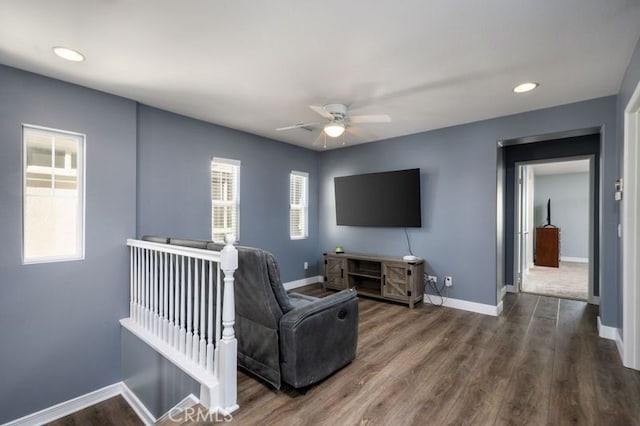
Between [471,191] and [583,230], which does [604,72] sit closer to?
[471,191]

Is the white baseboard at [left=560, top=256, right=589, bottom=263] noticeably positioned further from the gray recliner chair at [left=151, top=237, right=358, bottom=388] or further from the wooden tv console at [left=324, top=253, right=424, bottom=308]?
the gray recliner chair at [left=151, top=237, right=358, bottom=388]

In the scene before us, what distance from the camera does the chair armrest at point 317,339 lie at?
2.16m

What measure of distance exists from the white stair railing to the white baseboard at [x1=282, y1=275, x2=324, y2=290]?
255cm

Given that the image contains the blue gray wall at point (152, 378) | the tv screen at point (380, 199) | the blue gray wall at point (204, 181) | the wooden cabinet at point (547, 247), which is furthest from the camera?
the wooden cabinet at point (547, 247)

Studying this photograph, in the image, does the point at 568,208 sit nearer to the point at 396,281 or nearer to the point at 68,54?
the point at 396,281

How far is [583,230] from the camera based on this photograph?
820 centimetres

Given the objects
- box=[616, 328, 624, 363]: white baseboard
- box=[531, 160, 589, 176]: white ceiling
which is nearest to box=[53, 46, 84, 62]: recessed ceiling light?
box=[616, 328, 624, 363]: white baseboard

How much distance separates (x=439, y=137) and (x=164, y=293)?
4044 mm

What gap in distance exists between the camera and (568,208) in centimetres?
837

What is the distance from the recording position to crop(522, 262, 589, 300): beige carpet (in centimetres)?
511

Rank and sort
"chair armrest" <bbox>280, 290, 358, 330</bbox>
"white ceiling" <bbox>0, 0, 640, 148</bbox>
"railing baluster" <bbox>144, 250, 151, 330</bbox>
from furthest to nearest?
"railing baluster" <bbox>144, 250, 151, 330</bbox>, "chair armrest" <bbox>280, 290, 358, 330</bbox>, "white ceiling" <bbox>0, 0, 640, 148</bbox>

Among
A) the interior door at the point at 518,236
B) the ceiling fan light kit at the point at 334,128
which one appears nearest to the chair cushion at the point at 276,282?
the ceiling fan light kit at the point at 334,128

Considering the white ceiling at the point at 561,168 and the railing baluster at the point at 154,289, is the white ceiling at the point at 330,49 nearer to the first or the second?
the railing baluster at the point at 154,289

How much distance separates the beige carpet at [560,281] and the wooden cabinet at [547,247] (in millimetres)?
197
